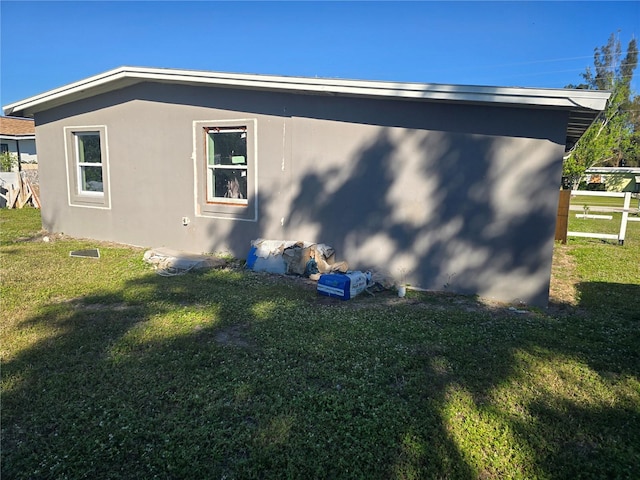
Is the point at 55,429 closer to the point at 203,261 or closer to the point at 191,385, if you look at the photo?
the point at 191,385

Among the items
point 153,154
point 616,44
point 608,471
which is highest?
point 616,44

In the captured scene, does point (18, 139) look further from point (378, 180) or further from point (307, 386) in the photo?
point (307, 386)

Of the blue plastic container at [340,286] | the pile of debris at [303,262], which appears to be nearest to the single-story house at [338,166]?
the pile of debris at [303,262]

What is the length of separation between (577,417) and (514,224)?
3.10 m

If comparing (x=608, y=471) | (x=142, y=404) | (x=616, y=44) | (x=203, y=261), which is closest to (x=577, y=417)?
(x=608, y=471)

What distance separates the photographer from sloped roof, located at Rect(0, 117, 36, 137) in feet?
69.2


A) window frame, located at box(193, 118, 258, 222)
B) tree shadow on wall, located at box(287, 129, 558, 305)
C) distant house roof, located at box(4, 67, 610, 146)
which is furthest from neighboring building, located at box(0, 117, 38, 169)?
tree shadow on wall, located at box(287, 129, 558, 305)

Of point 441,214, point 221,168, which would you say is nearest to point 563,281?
point 441,214

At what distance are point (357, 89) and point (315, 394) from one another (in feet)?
14.1

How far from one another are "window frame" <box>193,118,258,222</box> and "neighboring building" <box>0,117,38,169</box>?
1848cm

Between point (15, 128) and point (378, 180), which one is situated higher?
point (15, 128)

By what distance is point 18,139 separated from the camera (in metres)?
21.6

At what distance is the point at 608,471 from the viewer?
2312mm

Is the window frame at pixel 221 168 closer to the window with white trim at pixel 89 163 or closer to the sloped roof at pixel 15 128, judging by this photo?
the window with white trim at pixel 89 163
